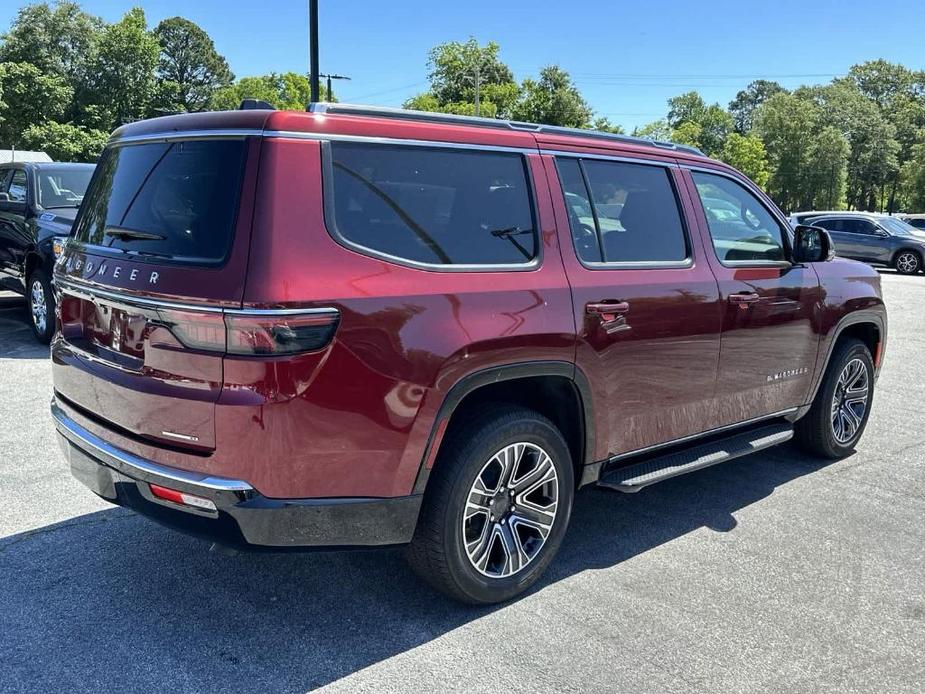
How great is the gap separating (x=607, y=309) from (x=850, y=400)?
282 centimetres

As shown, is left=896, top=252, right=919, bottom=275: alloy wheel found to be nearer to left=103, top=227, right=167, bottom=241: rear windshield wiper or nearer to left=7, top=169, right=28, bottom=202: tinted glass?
left=7, top=169, right=28, bottom=202: tinted glass

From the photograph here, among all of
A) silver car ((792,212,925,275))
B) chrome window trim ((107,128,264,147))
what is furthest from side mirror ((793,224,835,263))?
silver car ((792,212,925,275))

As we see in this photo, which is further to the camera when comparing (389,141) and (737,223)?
(737,223)

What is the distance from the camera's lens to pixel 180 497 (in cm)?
278

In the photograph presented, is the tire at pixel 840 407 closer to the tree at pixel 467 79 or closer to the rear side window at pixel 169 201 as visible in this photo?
the rear side window at pixel 169 201

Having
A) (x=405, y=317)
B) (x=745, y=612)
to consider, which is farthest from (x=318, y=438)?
(x=745, y=612)

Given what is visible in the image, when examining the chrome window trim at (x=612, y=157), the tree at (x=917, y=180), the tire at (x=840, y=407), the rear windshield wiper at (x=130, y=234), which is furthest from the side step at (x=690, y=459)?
the tree at (x=917, y=180)

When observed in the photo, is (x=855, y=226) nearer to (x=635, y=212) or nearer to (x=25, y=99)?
(x=635, y=212)

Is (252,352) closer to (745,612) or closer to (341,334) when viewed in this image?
(341,334)

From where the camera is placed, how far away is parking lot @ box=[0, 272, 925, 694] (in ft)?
9.29

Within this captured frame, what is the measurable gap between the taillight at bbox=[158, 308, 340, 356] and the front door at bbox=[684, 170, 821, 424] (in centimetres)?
238

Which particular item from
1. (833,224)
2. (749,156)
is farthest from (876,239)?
(749,156)

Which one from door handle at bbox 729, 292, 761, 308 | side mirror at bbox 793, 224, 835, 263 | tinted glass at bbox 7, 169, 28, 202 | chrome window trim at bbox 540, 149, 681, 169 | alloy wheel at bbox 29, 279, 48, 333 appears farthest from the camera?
tinted glass at bbox 7, 169, 28, 202

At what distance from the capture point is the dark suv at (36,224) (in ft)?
26.1
